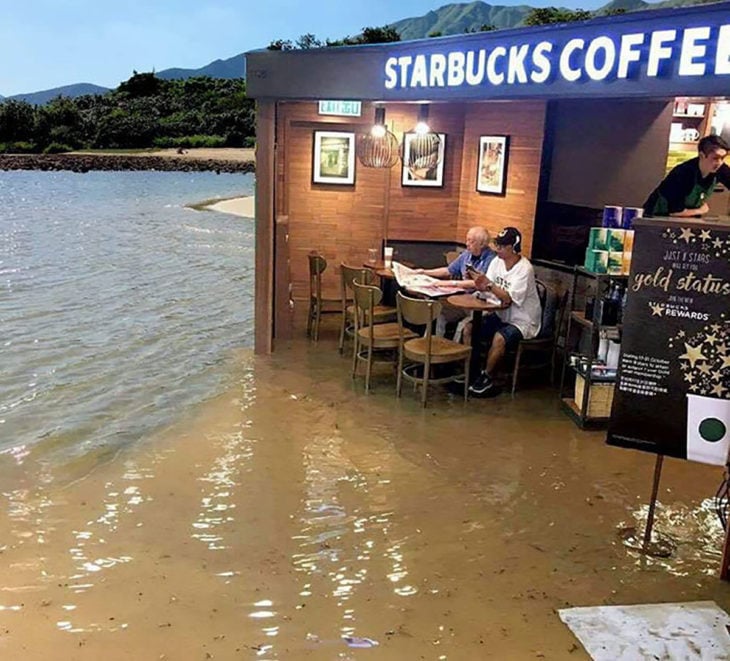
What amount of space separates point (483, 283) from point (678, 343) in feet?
8.99

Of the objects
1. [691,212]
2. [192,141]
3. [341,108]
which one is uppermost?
[192,141]

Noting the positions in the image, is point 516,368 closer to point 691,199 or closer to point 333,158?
point 691,199

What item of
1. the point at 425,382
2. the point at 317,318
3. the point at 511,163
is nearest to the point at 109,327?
the point at 317,318

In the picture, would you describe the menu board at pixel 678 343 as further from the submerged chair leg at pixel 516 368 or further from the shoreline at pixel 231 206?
the shoreline at pixel 231 206

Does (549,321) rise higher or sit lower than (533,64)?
lower

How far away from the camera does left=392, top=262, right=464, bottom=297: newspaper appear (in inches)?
252

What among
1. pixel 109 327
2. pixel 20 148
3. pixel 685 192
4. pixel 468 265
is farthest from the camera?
pixel 20 148

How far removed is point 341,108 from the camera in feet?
27.8

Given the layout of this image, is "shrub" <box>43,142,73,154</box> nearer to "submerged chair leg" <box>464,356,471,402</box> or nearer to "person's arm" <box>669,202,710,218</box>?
"submerged chair leg" <box>464,356,471,402</box>

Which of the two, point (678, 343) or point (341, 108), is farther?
point (341, 108)

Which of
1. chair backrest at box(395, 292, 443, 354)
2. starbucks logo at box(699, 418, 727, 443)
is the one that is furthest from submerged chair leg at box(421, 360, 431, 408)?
starbucks logo at box(699, 418, 727, 443)

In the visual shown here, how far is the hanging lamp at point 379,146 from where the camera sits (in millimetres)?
8198

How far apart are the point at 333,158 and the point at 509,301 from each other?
350 centimetres

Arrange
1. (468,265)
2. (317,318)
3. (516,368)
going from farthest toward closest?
1. (317,318)
2. (468,265)
3. (516,368)
